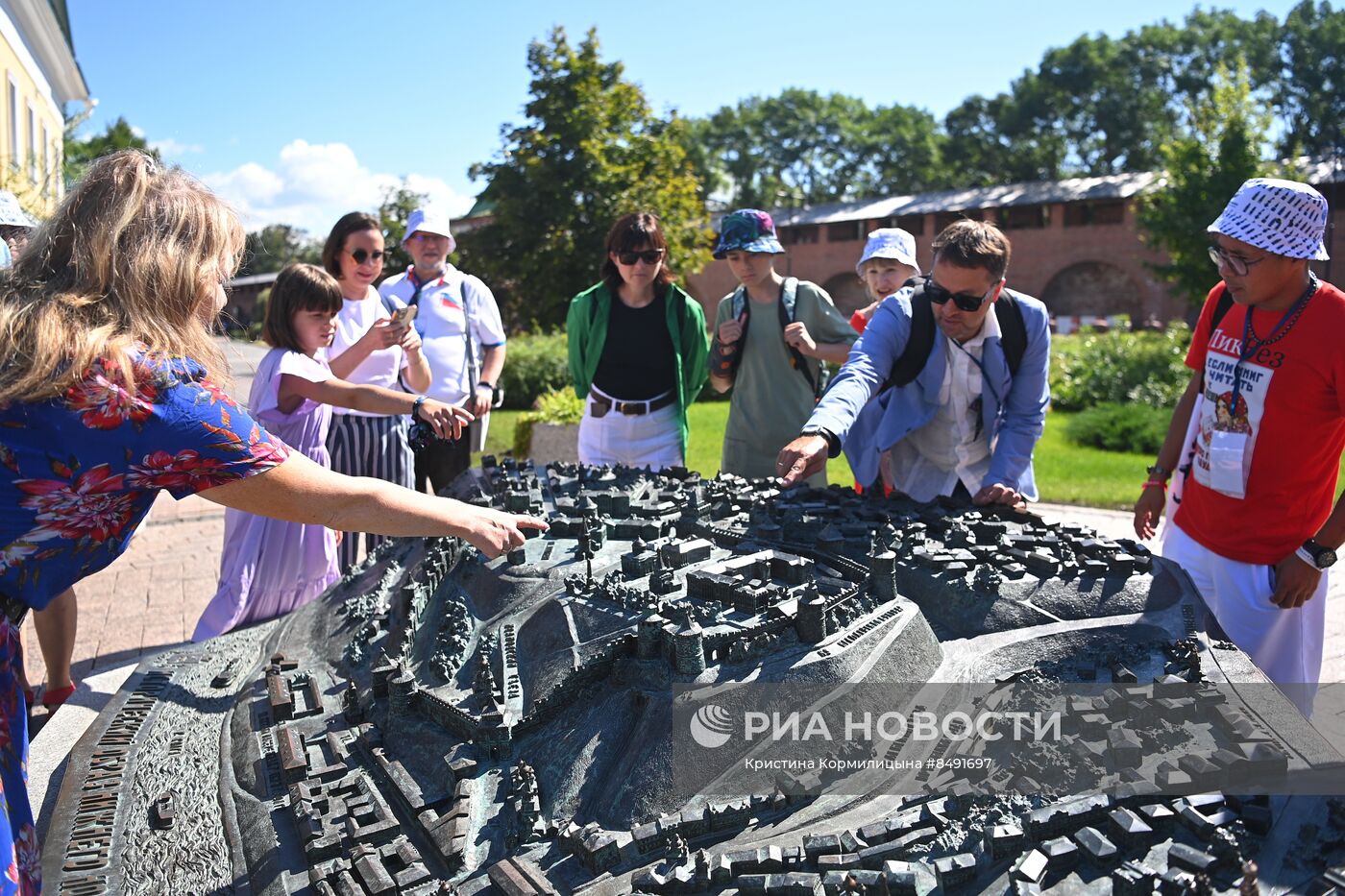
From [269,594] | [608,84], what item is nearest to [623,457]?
[269,594]

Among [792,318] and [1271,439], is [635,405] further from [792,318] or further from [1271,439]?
[1271,439]

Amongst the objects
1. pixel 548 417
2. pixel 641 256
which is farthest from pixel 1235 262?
pixel 548 417

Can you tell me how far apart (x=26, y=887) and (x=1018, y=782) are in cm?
224

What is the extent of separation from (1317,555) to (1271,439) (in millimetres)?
412

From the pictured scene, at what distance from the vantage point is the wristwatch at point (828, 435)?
3482 mm

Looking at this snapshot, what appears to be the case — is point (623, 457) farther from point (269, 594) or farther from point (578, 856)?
point (578, 856)

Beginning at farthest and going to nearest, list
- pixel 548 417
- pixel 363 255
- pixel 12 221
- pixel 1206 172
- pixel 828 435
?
pixel 1206 172 < pixel 548 417 < pixel 363 255 < pixel 12 221 < pixel 828 435

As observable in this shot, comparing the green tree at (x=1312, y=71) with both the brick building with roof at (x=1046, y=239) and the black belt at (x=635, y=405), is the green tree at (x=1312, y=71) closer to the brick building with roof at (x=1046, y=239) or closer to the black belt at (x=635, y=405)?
the brick building with roof at (x=1046, y=239)

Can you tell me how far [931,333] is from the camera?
12.6ft

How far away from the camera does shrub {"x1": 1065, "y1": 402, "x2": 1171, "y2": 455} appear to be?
13.3 meters

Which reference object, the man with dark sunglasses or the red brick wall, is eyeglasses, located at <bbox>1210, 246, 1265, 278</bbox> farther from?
the red brick wall

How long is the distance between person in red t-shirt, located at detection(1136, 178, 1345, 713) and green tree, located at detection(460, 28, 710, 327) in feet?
49.5

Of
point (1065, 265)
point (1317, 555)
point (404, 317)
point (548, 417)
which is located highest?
point (1065, 265)

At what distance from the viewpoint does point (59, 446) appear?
1.83 m
